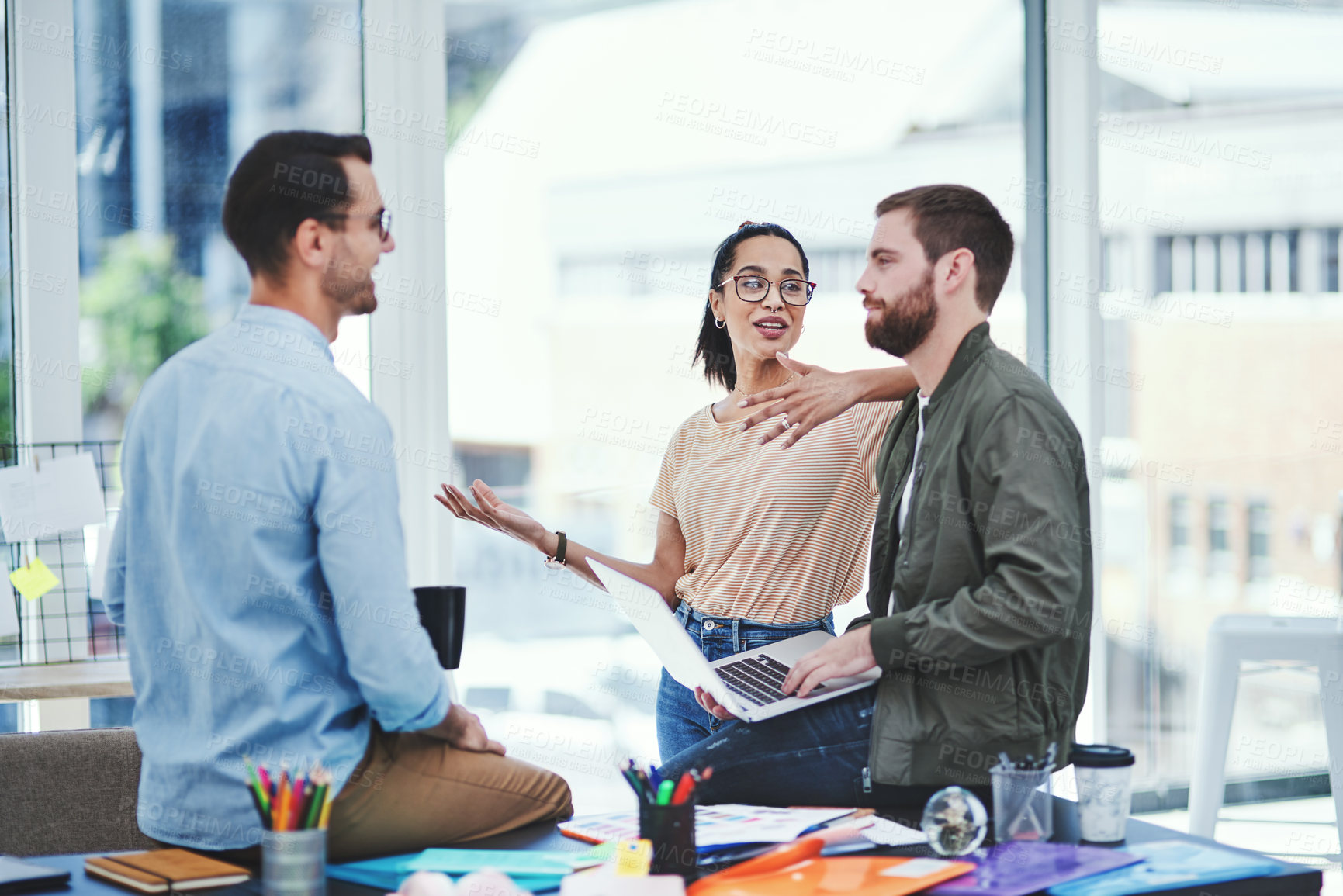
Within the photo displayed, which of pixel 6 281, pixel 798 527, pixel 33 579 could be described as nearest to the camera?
pixel 798 527

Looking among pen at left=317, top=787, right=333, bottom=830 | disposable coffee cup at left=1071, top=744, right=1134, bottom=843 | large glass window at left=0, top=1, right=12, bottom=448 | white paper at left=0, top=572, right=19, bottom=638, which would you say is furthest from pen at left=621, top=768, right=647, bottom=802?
large glass window at left=0, top=1, right=12, bottom=448

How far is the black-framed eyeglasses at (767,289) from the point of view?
2396 millimetres

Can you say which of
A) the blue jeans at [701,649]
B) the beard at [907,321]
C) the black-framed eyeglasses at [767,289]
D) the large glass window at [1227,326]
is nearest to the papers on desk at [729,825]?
the blue jeans at [701,649]

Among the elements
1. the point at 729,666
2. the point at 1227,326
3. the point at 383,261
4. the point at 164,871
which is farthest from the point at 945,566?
the point at 1227,326

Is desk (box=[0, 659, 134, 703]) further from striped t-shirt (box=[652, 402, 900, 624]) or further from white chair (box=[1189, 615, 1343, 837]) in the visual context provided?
white chair (box=[1189, 615, 1343, 837])

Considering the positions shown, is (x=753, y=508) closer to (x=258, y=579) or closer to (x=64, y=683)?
(x=258, y=579)

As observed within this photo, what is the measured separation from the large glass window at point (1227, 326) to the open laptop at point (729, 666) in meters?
2.10

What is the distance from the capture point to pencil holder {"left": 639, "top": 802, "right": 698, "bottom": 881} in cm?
135

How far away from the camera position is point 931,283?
1.78 meters

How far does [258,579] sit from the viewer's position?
4.37ft

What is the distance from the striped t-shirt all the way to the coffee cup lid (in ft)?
2.44

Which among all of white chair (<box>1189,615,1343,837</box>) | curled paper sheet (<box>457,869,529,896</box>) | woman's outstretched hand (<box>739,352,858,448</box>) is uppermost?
woman's outstretched hand (<box>739,352,858,448</box>)

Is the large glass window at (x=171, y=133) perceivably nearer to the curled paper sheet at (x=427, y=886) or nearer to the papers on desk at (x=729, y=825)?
the papers on desk at (x=729, y=825)

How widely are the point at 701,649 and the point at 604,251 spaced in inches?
54.9
